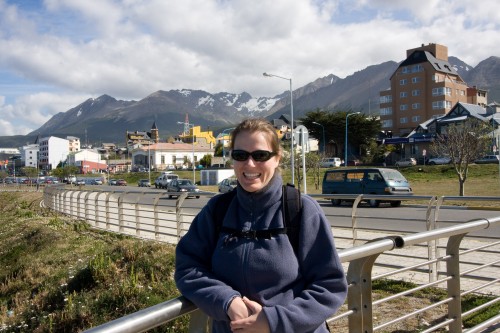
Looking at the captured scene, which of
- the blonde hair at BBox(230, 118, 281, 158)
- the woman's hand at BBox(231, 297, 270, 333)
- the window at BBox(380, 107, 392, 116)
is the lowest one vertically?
the woman's hand at BBox(231, 297, 270, 333)

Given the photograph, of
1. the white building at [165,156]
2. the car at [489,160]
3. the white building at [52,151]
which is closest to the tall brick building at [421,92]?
the car at [489,160]

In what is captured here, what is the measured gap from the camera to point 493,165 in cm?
4809

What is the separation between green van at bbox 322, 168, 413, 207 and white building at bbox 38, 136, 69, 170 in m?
150

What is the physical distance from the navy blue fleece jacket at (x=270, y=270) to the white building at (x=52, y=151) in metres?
170

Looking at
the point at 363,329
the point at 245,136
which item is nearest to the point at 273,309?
the point at 245,136

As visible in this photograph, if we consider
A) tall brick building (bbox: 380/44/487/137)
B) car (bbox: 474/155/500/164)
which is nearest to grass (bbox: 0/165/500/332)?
car (bbox: 474/155/500/164)

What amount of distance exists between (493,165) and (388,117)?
48.0m

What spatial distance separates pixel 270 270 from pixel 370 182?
22.6 m

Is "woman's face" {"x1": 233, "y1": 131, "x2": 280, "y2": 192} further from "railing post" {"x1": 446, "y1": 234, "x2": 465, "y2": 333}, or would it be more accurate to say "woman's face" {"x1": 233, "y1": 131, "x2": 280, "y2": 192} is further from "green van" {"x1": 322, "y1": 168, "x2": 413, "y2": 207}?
"green van" {"x1": 322, "y1": 168, "x2": 413, "y2": 207}

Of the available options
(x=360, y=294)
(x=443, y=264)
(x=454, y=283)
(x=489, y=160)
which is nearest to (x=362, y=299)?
(x=360, y=294)

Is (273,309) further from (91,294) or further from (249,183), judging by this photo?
(91,294)

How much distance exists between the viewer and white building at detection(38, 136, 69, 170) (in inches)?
6432

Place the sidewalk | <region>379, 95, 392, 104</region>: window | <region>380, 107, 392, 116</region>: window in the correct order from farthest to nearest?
<region>380, 107, 392, 116</region>: window → <region>379, 95, 392, 104</region>: window → the sidewalk

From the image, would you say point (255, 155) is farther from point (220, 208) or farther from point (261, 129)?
point (220, 208)
